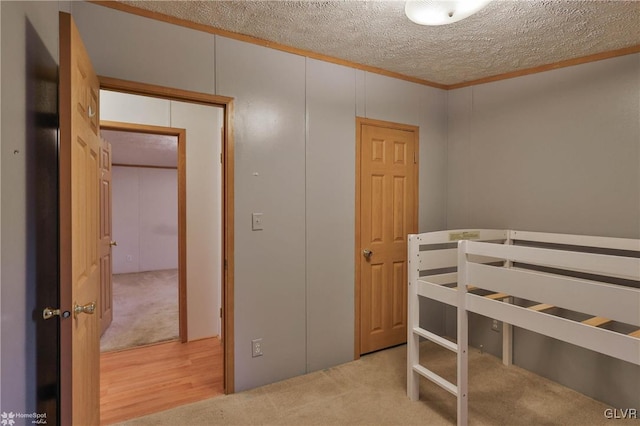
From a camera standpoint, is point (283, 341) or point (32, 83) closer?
point (32, 83)

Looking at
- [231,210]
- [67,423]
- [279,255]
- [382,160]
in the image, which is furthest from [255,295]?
[382,160]

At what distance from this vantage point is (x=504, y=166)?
306cm

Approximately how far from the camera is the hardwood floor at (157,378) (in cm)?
237

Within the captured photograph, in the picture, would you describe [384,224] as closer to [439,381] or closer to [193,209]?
[439,381]

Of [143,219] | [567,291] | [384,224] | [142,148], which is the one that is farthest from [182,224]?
[143,219]

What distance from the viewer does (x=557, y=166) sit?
2723mm

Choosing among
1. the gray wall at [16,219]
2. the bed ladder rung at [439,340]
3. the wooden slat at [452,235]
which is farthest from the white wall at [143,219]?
the bed ladder rung at [439,340]

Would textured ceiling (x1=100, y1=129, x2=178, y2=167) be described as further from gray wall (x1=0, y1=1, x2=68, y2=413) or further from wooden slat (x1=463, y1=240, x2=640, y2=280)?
wooden slat (x1=463, y1=240, x2=640, y2=280)

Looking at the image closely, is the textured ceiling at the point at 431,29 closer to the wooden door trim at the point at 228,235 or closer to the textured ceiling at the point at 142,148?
the wooden door trim at the point at 228,235

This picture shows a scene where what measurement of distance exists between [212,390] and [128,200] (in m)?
5.53

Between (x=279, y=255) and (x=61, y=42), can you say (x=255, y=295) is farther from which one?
(x=61, y=42)

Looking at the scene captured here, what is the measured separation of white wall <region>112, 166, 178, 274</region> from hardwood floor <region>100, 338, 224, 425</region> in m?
4.28

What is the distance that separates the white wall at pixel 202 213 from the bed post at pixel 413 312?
2.01m

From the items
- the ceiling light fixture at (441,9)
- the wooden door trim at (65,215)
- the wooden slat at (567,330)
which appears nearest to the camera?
the wooden door trim at (65,215)
